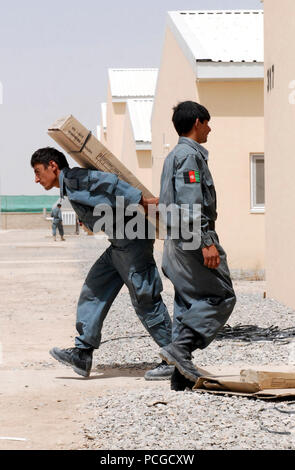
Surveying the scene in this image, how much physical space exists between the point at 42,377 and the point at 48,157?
167 cm

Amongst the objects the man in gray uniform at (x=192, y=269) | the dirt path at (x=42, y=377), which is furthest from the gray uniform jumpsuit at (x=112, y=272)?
the man in gray uniform at (x=192, y=269)

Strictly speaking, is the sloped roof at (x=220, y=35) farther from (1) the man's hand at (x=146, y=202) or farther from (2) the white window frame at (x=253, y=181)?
(1) the man's hand at (x=146, y=202)

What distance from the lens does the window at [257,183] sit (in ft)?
50.7

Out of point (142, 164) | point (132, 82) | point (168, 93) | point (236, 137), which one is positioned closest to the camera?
point (236, 137)

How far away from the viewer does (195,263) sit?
5.47 meters

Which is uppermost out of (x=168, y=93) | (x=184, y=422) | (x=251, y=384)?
(x=168, y=93)

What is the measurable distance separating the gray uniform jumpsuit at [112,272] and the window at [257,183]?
9361 millimetres

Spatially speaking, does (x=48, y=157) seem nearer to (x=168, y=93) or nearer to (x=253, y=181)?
(x=253, y=181)

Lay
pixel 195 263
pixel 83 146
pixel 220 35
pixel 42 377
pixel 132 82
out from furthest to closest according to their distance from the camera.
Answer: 1. pixel 132 82
2. pixel 220 35
3. pixel 42 377
4. pixel 83 146
5. pixel 195 263

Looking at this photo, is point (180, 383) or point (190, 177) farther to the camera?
point (180, 383)

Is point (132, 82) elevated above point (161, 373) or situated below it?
above

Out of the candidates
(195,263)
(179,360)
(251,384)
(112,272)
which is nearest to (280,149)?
(112,272)

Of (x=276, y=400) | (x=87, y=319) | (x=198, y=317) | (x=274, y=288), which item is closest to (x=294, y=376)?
(x=276, y=400)

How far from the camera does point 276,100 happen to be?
11.2m
